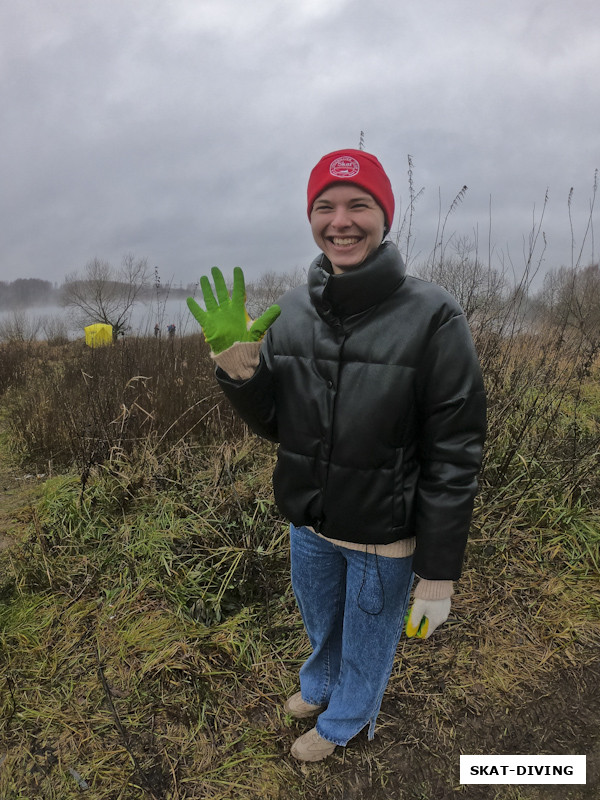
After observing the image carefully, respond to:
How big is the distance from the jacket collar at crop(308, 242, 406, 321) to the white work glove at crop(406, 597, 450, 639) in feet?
2.83

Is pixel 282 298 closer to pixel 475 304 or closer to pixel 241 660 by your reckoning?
pixel 241 660

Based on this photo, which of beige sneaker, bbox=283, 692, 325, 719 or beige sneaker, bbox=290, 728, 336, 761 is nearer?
beige sneaker, bbox=290, 728, 336, 761

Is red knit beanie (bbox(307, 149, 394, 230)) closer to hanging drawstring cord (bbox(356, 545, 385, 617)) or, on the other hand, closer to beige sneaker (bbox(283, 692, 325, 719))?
hanging drawstring cord (bbox(356, 545, 385, 617))

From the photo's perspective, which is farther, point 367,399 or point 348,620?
point 348,620

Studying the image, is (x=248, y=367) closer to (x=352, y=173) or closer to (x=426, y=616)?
(x=352, y=173)

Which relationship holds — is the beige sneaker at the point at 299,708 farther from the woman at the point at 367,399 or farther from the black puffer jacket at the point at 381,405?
the black puffer jacket at the point at 381,405

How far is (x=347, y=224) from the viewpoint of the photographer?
120 cm

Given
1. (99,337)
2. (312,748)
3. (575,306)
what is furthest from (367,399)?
(99,337)

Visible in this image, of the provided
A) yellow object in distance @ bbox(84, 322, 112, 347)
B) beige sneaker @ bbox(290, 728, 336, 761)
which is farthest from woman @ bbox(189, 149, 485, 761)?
yellow object in distance @ bbox(84, 322, 112, 347)

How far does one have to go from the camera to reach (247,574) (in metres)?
2.39

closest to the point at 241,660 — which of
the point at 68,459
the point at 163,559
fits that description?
the point at 163,559

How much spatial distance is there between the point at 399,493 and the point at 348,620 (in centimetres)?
54

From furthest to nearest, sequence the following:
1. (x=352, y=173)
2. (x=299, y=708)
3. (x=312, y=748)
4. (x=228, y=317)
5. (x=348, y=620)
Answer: (x=299, y=708)
(x=312, y=748)
(x=348, y=620)
(x=228, y=317)
(x=352, y=173)

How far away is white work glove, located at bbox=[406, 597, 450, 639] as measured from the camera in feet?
4.24
